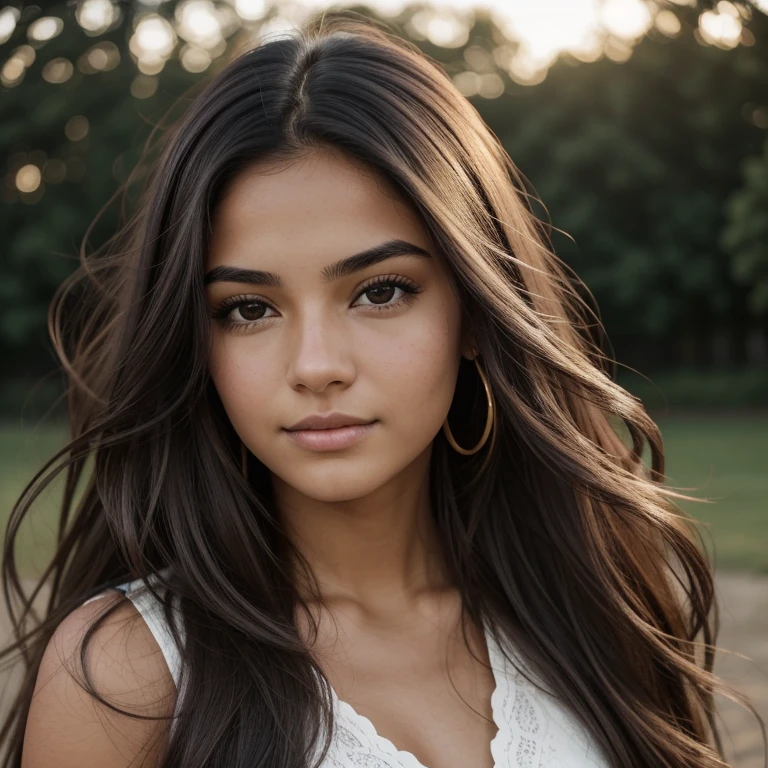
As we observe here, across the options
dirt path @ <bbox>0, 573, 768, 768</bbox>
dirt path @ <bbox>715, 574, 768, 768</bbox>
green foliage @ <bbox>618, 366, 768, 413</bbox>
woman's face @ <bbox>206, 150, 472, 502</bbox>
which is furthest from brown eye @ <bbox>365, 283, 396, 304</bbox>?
green foliage @ <bbox>618, 366, 768, 413</bbox>

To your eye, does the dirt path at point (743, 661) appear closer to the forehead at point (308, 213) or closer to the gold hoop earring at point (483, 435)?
the gold hoop earring at point (483, 435)

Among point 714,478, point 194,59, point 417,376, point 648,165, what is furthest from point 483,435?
point 194,59

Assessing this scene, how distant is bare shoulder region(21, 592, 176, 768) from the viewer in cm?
165

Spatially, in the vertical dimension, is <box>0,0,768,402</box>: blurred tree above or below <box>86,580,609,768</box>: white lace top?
above

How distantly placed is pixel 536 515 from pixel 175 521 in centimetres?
88

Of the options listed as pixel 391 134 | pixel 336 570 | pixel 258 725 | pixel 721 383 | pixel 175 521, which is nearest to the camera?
pixel 258 725

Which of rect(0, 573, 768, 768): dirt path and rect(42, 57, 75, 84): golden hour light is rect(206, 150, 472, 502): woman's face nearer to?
rect(0, 573, 768, 768): dirt path

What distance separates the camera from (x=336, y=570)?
2.17 meters

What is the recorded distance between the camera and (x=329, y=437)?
5.96 ft

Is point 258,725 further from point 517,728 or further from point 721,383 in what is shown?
point 721,383

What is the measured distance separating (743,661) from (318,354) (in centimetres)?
411

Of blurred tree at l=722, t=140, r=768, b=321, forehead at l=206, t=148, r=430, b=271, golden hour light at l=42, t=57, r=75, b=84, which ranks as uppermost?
golden hour light at l=42, t=57, r=75, b=84

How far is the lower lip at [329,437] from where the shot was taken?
5.96ft

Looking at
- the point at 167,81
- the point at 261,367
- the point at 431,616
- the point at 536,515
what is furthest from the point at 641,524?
the point at 167,81
